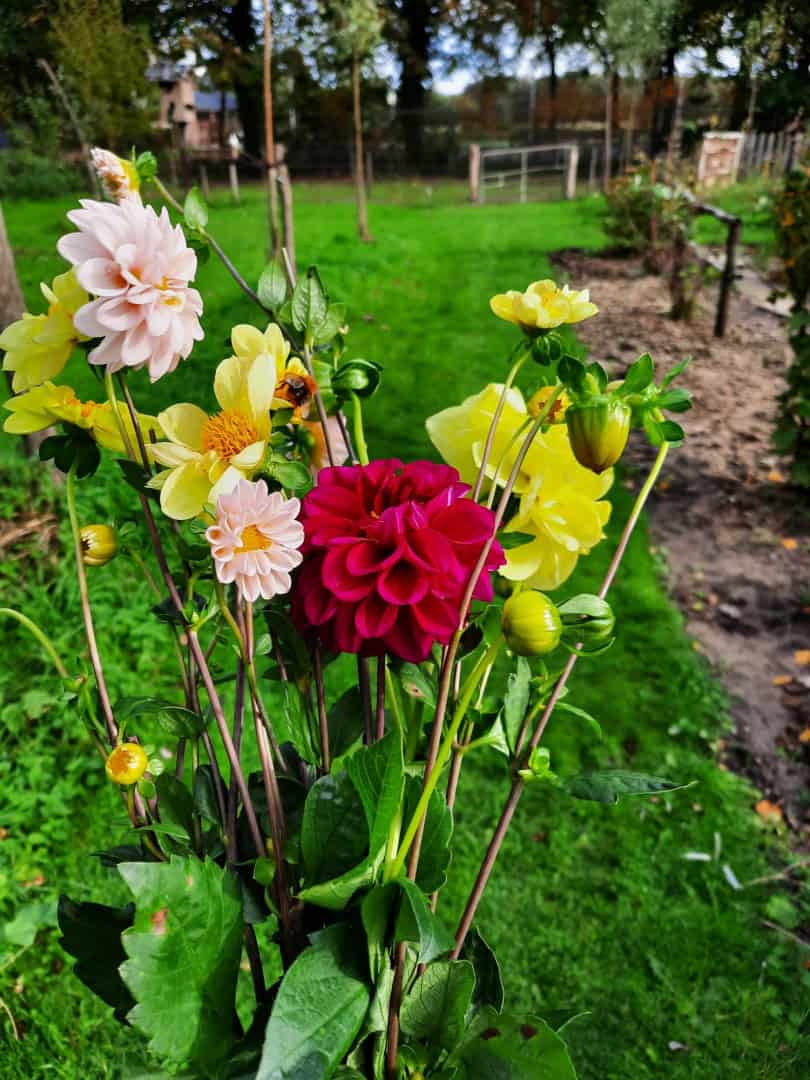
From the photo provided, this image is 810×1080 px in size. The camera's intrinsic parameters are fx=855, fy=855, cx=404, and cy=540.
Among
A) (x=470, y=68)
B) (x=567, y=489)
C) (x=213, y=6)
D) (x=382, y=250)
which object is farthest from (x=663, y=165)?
(x=567, y=489)

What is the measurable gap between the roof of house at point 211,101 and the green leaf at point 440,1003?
172 cm

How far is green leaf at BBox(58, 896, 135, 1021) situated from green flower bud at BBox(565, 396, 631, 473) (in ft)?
1.27

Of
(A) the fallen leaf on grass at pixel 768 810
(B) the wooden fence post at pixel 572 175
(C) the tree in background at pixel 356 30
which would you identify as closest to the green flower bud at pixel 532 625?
(A) the fallen leaf on grass at pixel 768 810

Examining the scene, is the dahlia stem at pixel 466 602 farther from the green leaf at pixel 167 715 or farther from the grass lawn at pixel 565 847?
the grass lawn at pixel 565 847

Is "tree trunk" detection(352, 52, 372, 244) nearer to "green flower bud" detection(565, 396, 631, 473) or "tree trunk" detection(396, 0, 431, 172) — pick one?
"tree trunk" detection(396, 0, 431, 172)

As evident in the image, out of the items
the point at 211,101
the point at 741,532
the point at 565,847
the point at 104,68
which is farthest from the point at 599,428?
the point at 741,532

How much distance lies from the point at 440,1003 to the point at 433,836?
0.33 feet

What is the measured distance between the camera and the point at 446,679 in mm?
443

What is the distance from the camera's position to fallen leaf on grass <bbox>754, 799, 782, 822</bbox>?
5.25 ft

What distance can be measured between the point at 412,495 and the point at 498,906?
1.21m

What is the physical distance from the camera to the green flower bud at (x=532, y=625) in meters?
0.42

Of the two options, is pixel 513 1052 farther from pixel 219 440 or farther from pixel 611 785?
pixel 219 440

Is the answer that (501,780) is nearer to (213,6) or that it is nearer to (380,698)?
(380,698)

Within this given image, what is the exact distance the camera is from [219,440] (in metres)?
0.44
